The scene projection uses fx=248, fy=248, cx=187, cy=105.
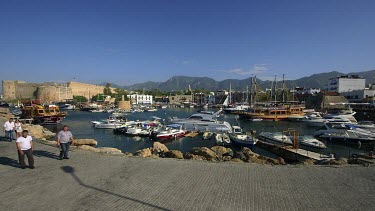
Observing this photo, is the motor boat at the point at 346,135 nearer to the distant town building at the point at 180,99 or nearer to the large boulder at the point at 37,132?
the large boulder at the point at 37,132

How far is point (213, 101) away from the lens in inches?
6137

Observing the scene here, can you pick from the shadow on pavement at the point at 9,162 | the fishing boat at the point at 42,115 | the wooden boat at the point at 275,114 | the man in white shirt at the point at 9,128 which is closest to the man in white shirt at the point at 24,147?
the shadow on pavement at the point at 9,162

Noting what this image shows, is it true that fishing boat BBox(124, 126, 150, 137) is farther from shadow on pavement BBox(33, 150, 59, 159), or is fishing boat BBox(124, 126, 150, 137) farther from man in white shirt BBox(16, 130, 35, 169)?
man in white shirt BBox(16, 130, 35, 169)

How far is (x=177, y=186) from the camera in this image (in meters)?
8.02

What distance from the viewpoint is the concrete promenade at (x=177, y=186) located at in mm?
6684

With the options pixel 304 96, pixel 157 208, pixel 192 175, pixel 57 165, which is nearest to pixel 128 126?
pixel 57 165

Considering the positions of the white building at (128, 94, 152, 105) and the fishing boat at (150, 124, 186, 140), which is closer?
the fishing boat at (150, 124, 186, 140)

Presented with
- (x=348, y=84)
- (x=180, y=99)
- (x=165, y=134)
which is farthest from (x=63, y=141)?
(x=180, y=99)

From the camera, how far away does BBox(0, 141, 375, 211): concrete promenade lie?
668 centimetres

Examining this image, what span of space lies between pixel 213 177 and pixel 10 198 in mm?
6238

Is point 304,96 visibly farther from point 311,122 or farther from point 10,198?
point 10,198

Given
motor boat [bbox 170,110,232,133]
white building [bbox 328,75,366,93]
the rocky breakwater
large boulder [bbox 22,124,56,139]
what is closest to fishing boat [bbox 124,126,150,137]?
motor boat [bbox 170,110,232,133]

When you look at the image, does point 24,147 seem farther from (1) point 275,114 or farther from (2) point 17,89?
(2) point 17,89

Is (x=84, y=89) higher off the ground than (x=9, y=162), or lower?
higher
